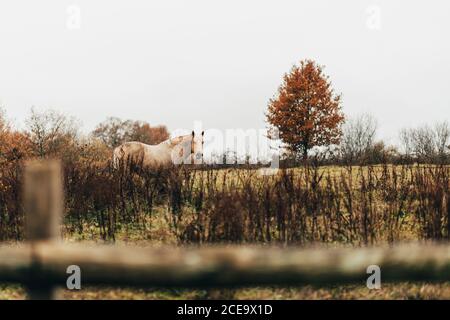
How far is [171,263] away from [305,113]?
32701 mm

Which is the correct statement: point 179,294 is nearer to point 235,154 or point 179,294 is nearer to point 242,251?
point 242,251

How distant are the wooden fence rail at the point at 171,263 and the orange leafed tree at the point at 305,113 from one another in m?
29.8

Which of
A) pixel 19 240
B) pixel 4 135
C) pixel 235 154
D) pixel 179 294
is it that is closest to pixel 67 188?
pixel 19 240

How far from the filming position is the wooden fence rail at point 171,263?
3047mm

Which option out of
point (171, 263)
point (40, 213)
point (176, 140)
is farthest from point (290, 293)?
point (176, 140)

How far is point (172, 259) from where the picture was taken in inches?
120

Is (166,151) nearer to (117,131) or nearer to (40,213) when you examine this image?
(40,213)

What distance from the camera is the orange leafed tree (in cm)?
3375

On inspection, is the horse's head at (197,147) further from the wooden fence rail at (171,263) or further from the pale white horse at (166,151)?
the wooden fence rail at (171,263)

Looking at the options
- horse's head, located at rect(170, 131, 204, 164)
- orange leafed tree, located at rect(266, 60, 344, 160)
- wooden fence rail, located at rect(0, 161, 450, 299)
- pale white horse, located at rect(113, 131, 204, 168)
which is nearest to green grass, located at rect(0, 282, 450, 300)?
wooden fence rail, located at rect(0, 161, 450, 299)

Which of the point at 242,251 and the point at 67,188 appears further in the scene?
the point at 67,188

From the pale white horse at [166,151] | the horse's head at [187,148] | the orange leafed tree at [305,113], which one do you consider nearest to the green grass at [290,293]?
the pale white horse at [166,151]
